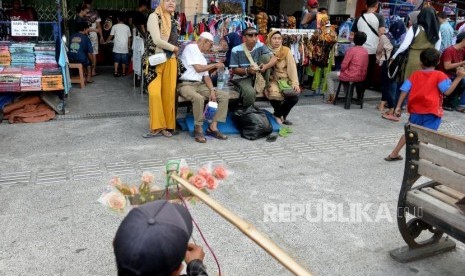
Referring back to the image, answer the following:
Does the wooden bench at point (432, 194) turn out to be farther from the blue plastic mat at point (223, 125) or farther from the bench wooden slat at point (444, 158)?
the blue plastic mat at point (223, 125)

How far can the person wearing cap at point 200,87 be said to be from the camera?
5.39m

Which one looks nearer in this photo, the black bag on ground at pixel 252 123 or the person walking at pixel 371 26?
the black bag on ground at pixel 252 123

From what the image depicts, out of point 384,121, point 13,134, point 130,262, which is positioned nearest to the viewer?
point 130,262

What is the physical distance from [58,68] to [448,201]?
5.52 meters

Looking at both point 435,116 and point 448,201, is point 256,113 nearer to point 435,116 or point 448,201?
point 435,116

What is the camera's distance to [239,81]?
599 cm

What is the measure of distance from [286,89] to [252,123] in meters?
0.87

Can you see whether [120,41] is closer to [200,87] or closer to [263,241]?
[200,87]

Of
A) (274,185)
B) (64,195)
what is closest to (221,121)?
(274,185)

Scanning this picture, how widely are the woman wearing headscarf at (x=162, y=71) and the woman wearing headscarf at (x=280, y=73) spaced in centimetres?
153

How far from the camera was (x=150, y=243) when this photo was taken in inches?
52.2

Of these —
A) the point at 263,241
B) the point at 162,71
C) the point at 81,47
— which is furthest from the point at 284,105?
the point at 263,241

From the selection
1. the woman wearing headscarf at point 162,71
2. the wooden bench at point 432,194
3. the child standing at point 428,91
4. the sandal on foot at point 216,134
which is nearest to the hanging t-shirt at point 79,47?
the woman wearing headscarf at point 162,71

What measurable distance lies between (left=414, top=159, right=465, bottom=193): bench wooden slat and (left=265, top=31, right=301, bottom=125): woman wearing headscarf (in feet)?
11.0
